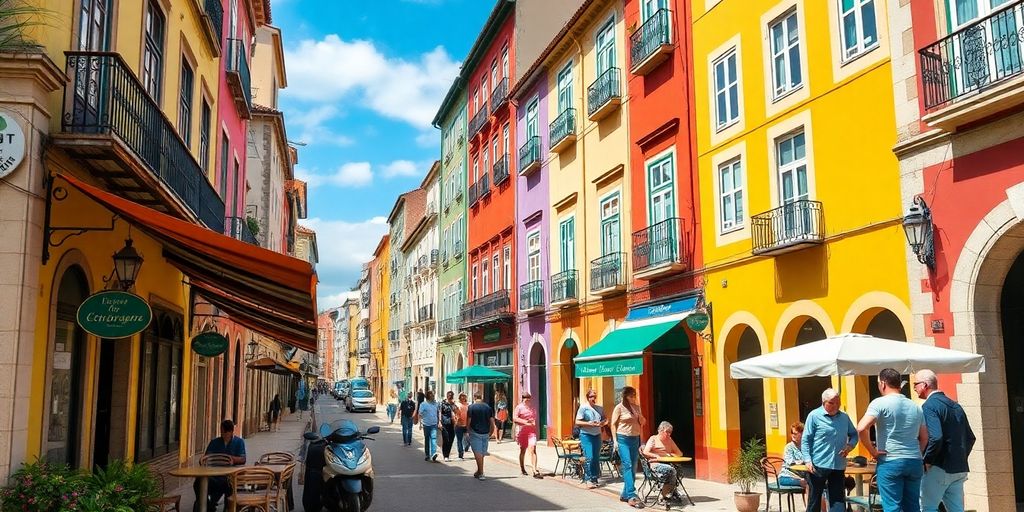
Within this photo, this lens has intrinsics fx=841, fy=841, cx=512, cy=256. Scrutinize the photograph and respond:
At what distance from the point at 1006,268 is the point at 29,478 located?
1105cm

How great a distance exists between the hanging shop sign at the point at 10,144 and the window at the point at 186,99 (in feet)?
22.6

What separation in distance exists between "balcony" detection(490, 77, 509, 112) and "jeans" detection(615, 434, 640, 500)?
18.0m

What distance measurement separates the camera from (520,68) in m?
29.6

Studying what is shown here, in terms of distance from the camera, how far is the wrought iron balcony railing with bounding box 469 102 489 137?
34028 mm

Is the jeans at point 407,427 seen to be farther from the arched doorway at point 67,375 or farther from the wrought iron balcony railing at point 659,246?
the arched doorway at point 67,375

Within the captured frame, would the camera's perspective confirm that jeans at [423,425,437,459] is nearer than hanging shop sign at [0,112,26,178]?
No

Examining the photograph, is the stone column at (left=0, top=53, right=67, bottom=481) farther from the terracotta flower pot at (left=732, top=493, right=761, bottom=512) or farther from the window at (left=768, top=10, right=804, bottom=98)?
the window at (left=768, top=10, right=804, bottom=98)

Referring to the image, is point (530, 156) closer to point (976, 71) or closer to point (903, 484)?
point (976, 71)

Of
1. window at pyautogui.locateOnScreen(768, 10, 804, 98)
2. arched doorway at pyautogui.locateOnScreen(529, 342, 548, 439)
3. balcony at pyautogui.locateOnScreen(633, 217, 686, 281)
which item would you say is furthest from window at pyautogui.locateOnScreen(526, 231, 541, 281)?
window at pyautogui.locateOnScreen(768, 10, 804, 98)

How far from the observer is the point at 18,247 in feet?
25.3

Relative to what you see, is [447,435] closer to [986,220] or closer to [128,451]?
[128,451]

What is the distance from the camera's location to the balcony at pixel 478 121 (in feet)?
112

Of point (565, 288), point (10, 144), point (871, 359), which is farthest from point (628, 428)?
point (10, 144)

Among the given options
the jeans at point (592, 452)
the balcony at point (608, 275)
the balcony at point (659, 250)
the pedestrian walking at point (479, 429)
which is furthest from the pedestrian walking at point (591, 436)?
the balcony at point (608, 275)
